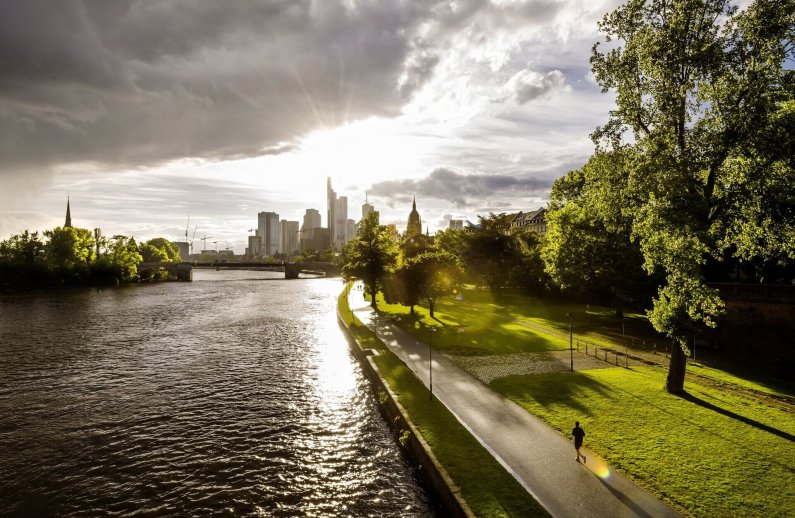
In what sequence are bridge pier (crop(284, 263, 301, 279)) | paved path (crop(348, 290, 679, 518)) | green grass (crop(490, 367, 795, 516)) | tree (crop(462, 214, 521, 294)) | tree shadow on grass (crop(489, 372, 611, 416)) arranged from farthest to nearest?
1. bridge pier (crop(284, 263, 301, 279))
2. tree (crop(462, 214, 521, 294))
3. tree shadow on grass (crop(489, 372, 611, 416))
4. green grass (crop(490, 367, 795, 516))
5. paved path (crop(348, 290, 679, 518))

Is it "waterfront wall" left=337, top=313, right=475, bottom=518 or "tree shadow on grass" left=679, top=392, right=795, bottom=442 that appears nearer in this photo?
"waterfront wall" left=337, top=313, right=475, bottom=518

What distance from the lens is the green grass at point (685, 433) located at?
1402cm

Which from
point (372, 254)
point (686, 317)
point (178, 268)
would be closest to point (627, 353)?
point (686, 317)

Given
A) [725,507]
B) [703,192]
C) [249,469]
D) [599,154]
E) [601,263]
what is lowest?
[249,469]

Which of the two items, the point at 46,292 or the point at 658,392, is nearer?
the point at 658,392

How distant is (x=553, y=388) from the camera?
2461 cm

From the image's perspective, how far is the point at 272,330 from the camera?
2002 inches

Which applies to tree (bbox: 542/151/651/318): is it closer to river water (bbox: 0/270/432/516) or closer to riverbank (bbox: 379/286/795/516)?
riverbank (bbox: 379/286/795/516)

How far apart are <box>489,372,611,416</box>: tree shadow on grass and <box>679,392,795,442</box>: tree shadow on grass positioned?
13.4 ft

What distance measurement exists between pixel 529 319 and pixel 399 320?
15540 millimetres

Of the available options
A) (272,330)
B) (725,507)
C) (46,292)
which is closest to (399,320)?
(272,330)

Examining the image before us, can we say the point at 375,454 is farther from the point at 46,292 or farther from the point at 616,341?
the point at 46,292

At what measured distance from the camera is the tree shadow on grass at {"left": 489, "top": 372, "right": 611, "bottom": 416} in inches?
884

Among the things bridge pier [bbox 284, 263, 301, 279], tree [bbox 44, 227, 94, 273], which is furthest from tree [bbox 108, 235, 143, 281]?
bridge pier [bbox 284, 263, 301, 279]
